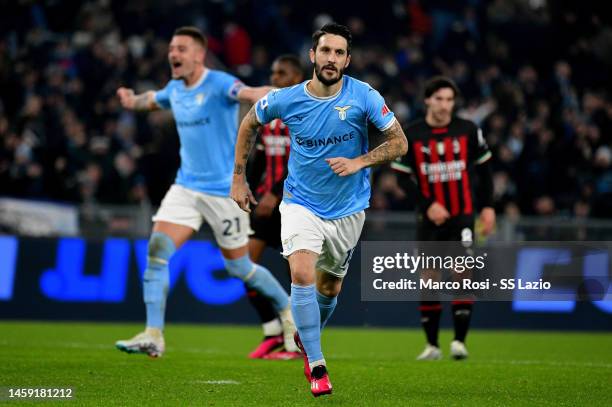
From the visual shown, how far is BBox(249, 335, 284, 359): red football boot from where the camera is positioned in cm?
1035

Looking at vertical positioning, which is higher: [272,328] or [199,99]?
[199,99]

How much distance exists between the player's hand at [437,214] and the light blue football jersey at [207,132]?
6.39 ft

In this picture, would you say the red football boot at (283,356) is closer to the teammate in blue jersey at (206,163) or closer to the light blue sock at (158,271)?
the teammate in blue jersey at (206,163)

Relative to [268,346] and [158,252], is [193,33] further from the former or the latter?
[268,346]

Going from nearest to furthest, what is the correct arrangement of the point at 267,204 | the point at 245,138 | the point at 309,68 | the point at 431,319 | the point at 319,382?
the point at 319,382, the point at 245,138, the point at 267,204, the point at 431,319, the point at 309,68

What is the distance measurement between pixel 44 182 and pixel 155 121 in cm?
293

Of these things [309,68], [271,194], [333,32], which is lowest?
[271,194]

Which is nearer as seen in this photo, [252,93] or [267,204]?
Result: [252,93]

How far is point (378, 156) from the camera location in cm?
754

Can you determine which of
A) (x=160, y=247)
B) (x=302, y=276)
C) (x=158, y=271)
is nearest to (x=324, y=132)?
(x=302, y=276)

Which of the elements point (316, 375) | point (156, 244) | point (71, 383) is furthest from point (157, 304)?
point (316, 375)

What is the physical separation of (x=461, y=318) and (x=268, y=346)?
6.02ft

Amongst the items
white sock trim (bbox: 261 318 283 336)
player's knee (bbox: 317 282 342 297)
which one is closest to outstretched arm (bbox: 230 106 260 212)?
player's knee (bbox: 317 282 342 297)

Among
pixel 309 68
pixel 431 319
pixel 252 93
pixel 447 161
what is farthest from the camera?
pixel 309 68
